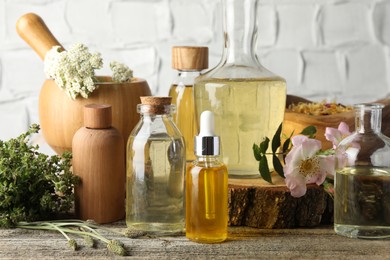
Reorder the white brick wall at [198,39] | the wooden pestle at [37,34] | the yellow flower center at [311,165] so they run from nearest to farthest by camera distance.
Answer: the yellow flower center at [311,165] < the wooden pestle at [37,34] < the white brick wall at [198,39]

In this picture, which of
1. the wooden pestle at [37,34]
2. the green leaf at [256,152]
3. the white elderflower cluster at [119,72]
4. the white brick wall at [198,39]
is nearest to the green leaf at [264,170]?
the green leaf at [256,152]

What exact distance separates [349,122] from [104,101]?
0.41m

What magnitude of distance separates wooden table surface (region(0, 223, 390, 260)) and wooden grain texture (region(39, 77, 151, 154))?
0.24 meters

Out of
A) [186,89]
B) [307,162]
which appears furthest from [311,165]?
[186,89]

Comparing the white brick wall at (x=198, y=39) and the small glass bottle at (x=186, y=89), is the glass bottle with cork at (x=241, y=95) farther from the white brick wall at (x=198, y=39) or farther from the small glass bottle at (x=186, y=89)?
the white brick wall at (x=198, y=39)

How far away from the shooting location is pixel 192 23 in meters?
1.97

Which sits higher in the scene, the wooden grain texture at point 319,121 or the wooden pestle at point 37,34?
the wooden pestle at point 37,34

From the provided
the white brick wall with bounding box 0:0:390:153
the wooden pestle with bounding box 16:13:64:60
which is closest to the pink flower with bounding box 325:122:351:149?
the wooden pestle with bounding box 16:13:64:60

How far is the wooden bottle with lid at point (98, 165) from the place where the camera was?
3.37ft

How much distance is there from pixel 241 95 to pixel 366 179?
0.23 m

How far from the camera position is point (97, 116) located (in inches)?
40.8

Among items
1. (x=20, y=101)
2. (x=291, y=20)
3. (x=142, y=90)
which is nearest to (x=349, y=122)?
(x=142, y=90)

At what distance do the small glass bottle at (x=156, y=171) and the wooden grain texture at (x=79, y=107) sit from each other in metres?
0.19

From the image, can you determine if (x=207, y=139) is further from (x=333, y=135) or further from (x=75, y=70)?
(x=75, y=70)
